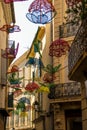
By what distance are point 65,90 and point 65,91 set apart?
0.19 ft

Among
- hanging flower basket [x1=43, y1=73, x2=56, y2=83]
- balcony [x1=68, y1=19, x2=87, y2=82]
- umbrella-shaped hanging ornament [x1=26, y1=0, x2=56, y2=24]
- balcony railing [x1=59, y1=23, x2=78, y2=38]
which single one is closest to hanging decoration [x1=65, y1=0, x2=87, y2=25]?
balcony [x1=68, y1=19, x2=87, y2=82]

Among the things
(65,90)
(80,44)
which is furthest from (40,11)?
(65,90)

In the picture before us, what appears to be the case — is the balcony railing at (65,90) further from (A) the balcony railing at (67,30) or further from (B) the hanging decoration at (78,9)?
(B) the hanging decoration at (78,9)

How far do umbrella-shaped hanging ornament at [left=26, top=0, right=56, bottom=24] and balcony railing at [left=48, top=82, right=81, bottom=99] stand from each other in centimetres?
1021

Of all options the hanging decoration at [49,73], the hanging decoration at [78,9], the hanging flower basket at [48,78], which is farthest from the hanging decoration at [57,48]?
the hanging flower basket at [48,78]

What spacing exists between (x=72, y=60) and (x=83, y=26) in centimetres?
169

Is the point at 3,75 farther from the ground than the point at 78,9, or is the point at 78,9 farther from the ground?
the point at 78,9

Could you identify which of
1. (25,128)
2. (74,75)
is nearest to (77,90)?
(74,75)

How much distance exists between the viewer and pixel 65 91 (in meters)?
24.9

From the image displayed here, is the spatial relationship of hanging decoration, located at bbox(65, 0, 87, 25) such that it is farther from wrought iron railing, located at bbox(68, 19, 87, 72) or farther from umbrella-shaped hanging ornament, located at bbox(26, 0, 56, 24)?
umbrella-shaped hanging ornament, located at bbox(26, 0, 56, 24)

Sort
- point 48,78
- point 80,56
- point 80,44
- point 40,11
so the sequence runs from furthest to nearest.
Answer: point 48,78 < point 40,11 < point 80,44 < point 80,56

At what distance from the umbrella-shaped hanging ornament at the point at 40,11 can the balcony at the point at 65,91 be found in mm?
10206

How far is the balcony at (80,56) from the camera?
10.2 meters

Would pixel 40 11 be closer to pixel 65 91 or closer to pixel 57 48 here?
pixel 57 48
